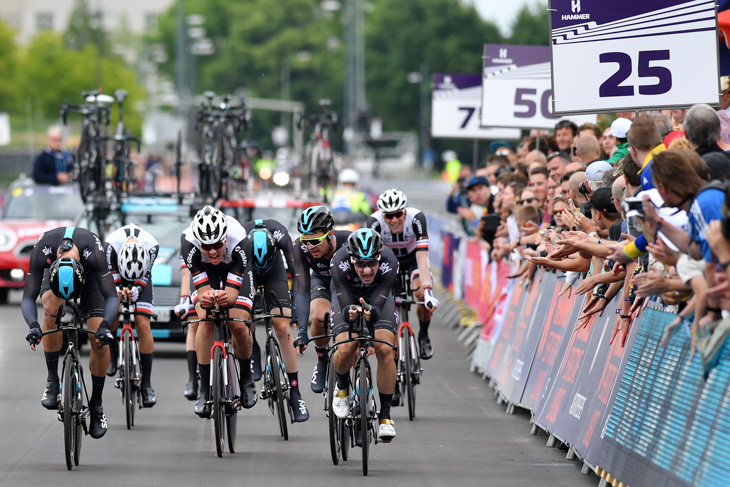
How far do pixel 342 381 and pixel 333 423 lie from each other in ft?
1.04

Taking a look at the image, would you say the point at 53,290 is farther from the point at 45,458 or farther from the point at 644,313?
the point at 644,313

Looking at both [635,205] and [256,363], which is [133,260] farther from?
[635,205]

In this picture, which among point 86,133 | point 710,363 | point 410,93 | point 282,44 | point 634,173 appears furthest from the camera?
point 282,44

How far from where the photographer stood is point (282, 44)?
13288 cm

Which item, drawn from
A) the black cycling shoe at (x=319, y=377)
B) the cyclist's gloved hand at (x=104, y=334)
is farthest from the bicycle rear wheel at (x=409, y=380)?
the cyclist's gloved hand at (x=104, y=334)

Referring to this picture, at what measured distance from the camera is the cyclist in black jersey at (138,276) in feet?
41.9

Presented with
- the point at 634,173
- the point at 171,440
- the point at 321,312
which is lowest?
the point at 171,440

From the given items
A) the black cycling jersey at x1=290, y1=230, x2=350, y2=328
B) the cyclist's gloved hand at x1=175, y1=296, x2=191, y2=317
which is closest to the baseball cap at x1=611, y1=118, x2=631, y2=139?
the black cycling jersey at x1=290, y1=230, x2=350, y2=328

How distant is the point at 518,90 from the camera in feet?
A: 64.4

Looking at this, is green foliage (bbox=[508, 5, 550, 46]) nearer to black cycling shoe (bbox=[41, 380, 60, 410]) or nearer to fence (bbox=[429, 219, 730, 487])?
fence (bbox=[429, 219, 730, 487])

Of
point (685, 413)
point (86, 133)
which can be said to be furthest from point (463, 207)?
point (685, 413)

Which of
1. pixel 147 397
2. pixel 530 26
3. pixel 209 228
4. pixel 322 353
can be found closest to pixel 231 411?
pixel 322 353

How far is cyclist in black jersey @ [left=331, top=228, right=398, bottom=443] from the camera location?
34.2 ft

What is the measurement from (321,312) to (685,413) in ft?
15.5
